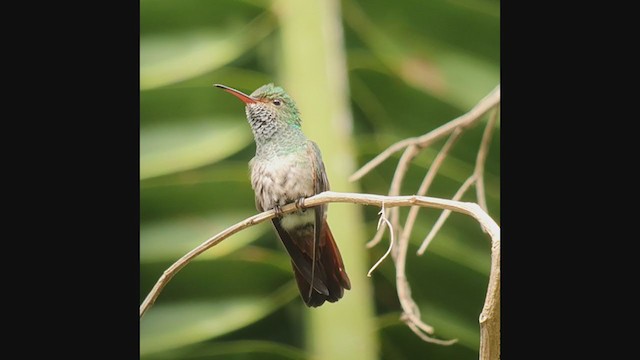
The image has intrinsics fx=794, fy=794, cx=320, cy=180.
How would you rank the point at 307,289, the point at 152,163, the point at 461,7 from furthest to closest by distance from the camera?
the point at 461,7 < the point at 152,163 < the point at 307,289

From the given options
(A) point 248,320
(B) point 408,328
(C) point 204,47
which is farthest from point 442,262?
(C) point 204,47

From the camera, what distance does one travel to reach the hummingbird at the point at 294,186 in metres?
1.28

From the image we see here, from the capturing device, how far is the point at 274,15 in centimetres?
143

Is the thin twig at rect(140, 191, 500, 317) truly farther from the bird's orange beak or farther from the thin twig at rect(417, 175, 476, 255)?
the bird's orange beak

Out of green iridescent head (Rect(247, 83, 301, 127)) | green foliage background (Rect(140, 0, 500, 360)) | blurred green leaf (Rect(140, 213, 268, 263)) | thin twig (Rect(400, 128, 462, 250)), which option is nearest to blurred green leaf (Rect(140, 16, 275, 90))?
green foliage background (Rect(140, 0, 500, 360))

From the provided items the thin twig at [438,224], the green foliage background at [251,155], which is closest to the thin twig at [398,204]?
the thin twig at [438,224]

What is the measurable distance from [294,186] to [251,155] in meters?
0.11

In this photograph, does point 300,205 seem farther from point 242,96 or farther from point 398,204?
point 398,204

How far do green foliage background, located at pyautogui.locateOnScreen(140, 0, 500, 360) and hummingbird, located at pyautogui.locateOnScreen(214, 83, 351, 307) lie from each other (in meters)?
0.02

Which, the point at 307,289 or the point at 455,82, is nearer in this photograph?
the point at 307,289

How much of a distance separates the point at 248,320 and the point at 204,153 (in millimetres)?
305

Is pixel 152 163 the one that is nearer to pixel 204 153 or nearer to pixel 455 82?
pixel 204 153

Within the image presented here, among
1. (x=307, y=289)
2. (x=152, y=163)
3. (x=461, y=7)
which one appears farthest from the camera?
(x=461, y=7)

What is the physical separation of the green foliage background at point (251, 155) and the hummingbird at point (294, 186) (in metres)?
0.02
